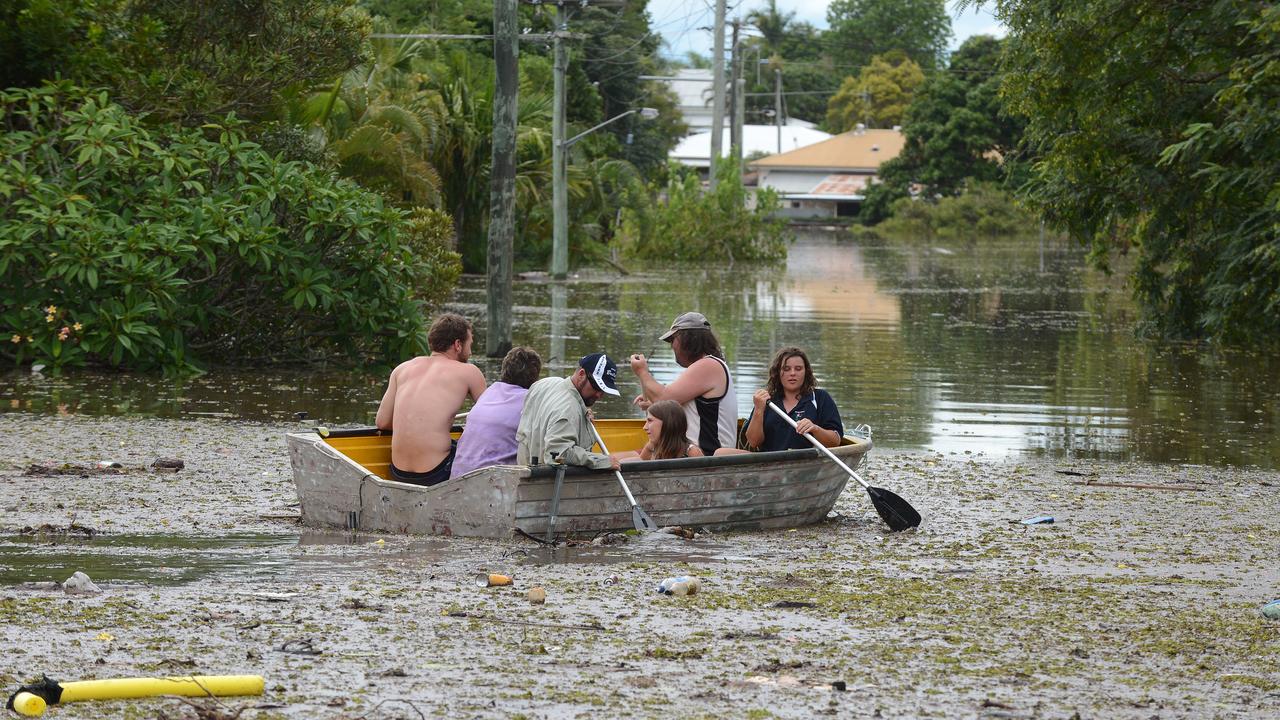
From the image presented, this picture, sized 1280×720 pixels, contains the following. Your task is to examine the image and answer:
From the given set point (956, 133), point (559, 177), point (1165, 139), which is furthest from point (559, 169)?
point (956, 133)

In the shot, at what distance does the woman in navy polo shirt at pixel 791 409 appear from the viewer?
10305mm

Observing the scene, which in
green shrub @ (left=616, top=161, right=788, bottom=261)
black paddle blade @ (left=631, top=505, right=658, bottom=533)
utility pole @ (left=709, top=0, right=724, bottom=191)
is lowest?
black paddle blade @ (left=631, top=505, right=658, bottom=533)

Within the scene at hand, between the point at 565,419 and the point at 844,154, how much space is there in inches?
3984

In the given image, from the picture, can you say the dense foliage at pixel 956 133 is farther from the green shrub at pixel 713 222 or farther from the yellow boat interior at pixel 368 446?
the yellow boat interior at pixel 368 446

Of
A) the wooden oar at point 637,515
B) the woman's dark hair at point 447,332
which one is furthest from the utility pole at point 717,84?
the wooden oar at point 637,515

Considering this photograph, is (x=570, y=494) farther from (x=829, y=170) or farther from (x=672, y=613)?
(x=829, y=170)

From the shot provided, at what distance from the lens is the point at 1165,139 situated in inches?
910

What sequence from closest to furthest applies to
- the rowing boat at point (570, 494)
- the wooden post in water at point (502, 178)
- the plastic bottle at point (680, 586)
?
the plastic bottle at point (680, 586), the rowing boat at point (570, 494), the wooden post in water at point (502, 178)

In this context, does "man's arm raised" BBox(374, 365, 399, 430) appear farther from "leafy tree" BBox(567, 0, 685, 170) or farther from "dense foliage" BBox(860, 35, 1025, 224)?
"dense foliage" BBox(860, 35, 1025, 224)

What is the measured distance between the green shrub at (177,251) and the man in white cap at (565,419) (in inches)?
337

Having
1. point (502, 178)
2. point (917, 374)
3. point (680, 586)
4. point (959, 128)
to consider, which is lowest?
point (917, 374)

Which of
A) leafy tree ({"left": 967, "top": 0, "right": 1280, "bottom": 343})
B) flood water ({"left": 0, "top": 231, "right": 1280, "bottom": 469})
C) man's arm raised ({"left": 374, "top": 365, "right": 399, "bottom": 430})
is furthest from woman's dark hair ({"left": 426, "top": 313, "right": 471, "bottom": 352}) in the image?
leafy tree ({"left": 967, "top": 0, "right": 1280, "bottom": 343})

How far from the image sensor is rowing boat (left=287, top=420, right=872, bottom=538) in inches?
353

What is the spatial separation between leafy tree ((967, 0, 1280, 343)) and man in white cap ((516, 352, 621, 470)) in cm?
1259
